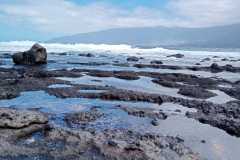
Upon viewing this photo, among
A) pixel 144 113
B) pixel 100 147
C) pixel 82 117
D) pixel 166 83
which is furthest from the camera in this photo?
pixel 166 83

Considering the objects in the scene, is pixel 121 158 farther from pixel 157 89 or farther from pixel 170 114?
pixel 157 89

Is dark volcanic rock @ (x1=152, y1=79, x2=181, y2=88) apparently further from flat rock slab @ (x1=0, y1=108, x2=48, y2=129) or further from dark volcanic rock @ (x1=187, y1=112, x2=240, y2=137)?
flat rock slab @ (x1=0, y1=108, x2=48, y2=129)

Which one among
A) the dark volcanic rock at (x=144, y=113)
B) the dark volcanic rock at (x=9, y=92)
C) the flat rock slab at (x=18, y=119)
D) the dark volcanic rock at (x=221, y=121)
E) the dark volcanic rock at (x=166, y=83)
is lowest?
the dark volcanic rock at (x=166, y=83)

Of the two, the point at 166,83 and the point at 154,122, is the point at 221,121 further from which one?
the point at 166,83

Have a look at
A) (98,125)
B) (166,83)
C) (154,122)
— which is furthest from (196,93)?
(98,125)

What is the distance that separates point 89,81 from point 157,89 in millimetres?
5012

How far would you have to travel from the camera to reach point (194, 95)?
73.8 ft

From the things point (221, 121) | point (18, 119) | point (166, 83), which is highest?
point (18, 119)

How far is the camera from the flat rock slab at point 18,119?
12.4 metres

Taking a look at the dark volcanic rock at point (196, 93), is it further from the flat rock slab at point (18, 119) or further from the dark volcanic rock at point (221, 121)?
the flat rock slab at point (18, 119)

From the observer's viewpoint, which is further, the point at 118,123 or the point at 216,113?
the point at 216,113

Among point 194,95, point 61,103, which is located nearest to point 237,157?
point 61,103

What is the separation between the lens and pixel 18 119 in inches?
499

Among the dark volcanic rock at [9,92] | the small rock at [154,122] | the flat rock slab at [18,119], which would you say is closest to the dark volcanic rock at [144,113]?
the small rock at [154,122]
